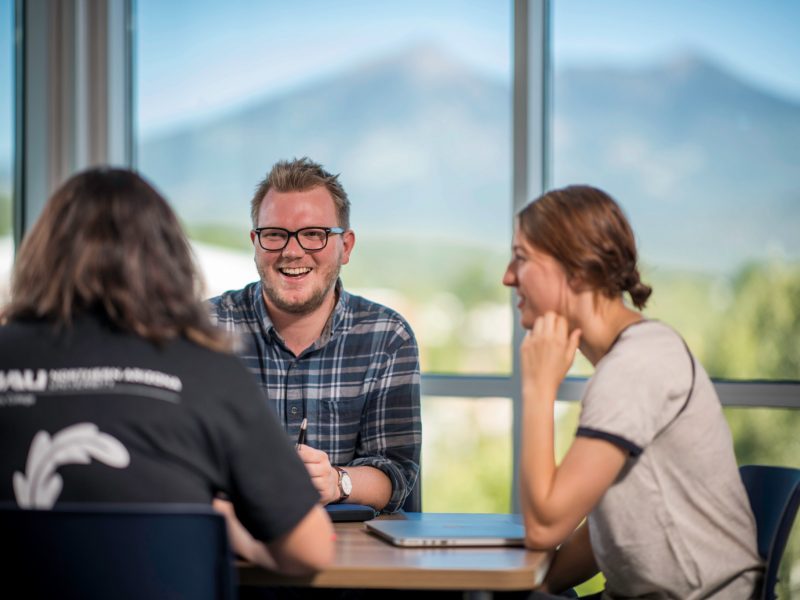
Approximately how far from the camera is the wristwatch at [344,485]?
87.8 inches

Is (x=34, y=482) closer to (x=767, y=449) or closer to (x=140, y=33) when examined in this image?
(x=767, y=449)

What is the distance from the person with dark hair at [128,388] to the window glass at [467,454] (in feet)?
7.50

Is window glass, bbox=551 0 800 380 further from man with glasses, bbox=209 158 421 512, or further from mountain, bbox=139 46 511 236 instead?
man with glasses, bbox=209 158 421 512

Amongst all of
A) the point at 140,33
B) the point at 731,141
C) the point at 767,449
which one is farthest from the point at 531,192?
the point at 140,33

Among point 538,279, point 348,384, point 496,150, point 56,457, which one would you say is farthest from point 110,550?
point 496,150

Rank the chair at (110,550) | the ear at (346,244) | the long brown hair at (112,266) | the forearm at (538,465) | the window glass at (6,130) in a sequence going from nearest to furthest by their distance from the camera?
the chair at (110,550) → the long brown hair at (112,266) → the forearm at (538,465) → the ear at (346,244) → the window glass at (6,130)

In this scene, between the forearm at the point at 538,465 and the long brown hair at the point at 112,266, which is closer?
the long brown hair at the point at 112,266

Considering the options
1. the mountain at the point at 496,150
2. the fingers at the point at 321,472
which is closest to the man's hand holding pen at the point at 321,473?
the fingers at the point at 321,472

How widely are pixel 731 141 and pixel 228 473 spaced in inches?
104

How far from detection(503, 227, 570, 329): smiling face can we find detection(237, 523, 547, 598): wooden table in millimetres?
513

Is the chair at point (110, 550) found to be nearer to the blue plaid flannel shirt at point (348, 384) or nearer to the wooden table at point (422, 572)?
the wooden table at point (422, 572)

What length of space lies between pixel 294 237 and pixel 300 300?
18cm

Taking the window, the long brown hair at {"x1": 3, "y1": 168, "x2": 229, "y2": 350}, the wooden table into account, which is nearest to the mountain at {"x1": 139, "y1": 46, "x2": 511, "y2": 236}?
the window

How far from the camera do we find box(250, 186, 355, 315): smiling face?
268 cm
